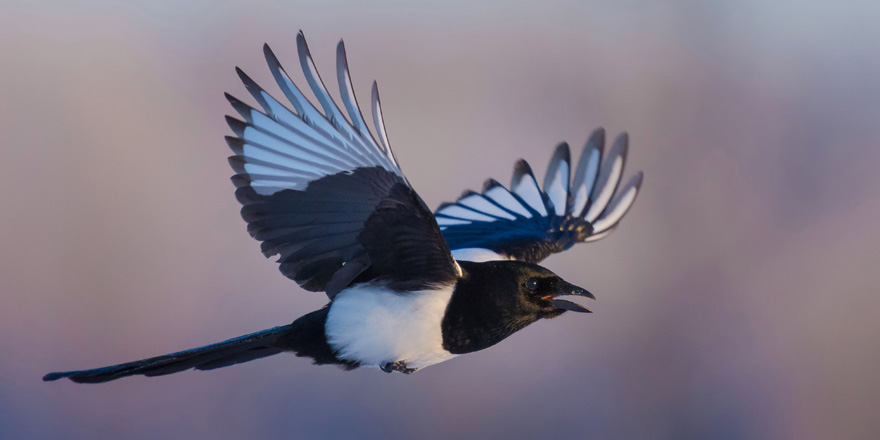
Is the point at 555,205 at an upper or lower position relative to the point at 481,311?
upper

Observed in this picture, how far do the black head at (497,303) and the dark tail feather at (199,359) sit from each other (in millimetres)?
185

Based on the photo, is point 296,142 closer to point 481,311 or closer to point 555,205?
point 481,311

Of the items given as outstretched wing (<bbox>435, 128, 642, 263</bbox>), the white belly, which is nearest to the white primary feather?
outstretched wing (<bbox>435, 128, 642, 263</bbox>)

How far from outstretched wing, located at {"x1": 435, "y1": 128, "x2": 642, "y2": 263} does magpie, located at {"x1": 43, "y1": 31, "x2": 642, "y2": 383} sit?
0.90 ft

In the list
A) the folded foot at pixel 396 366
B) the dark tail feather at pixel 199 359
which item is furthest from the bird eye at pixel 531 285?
the dark tail feather at pixel 199 359

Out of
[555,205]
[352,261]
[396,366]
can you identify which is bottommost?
[396,366]

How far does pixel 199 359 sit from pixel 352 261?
0.18m

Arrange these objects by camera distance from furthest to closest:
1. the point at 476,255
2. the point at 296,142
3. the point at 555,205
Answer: the point at 555,205 → the point at 476,255 → the point at 296,142

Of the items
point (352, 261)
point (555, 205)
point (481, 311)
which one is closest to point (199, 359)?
point (352, 261)

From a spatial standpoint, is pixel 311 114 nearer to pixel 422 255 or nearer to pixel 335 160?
pixel 335 160

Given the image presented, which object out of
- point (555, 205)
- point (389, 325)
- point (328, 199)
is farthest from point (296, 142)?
point (555, 205)

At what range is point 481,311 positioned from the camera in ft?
2.28

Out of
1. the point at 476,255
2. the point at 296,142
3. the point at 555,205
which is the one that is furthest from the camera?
the point at 555,205

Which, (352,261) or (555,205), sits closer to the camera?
(352,261)
